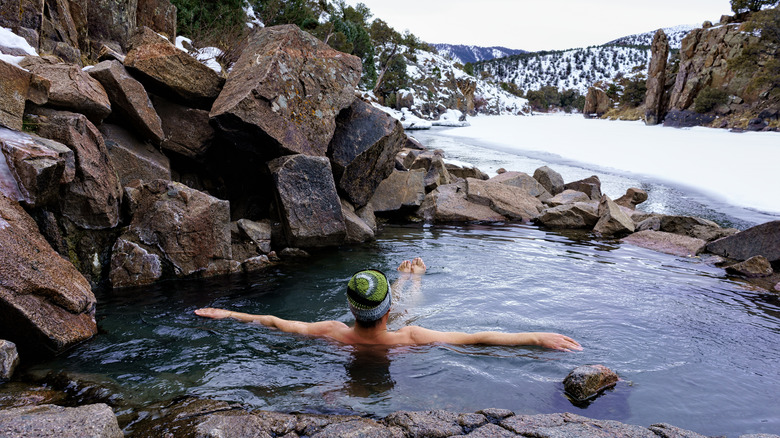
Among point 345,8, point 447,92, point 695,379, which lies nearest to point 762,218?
point 695,379

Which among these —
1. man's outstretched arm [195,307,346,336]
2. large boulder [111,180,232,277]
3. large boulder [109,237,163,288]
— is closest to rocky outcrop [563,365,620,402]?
man's outstretched arm [195,307,346,336]

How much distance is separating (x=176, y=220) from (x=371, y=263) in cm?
290

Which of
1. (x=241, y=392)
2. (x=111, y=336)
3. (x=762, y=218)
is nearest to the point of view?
(x=241, y=392)

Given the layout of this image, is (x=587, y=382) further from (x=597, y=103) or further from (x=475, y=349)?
(x=597, y=103)

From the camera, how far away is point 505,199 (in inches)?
Result: 457

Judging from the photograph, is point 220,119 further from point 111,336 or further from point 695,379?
point 695,379

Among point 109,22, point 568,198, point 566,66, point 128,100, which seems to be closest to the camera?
point 128,100

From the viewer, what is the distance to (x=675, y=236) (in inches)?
365

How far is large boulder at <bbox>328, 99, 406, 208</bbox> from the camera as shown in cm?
876

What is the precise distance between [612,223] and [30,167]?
10.0 meters

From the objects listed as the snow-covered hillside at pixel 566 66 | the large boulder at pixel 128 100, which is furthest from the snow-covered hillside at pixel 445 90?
the large boulder at pixel 128 100

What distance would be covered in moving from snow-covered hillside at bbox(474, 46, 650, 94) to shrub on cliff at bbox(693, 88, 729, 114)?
326 feet

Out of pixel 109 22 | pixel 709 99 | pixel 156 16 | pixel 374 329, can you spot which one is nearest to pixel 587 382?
pixel 374 329

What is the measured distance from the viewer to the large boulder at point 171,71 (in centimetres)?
697
